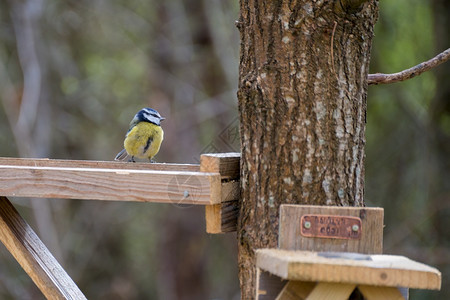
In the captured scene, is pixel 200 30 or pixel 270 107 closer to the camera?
pixel 270 107

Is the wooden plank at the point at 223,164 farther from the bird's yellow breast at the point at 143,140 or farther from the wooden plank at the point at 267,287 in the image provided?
the bird's yellow breast at the point at 143,140

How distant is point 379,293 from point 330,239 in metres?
0.22

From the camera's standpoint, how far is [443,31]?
5.56 meters

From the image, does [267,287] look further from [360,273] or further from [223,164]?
[223,164]

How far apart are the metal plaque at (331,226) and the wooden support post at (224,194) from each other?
1.43ft

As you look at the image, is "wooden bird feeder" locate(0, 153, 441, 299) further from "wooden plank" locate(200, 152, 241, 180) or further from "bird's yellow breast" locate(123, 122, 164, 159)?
"bird's yellow breast" locate(123, 122, 164, 159)

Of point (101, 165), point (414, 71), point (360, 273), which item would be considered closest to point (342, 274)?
point (360, 273)

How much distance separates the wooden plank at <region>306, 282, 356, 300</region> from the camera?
4.75 ft

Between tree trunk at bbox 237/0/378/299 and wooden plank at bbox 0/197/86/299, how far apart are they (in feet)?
2.18

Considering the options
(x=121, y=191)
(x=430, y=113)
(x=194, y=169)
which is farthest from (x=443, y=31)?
(x=121, y=191)

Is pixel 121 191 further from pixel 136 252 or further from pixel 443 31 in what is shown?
pixel 136 252

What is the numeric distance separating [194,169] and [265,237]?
1.41 ft

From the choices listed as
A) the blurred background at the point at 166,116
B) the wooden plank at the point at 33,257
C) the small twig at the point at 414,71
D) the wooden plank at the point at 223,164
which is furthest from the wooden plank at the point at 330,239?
the blurred background at the point at 166,116

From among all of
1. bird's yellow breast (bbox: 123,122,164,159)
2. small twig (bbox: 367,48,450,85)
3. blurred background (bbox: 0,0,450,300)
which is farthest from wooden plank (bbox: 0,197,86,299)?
blurred background (bbox: 0,0,450,300)
